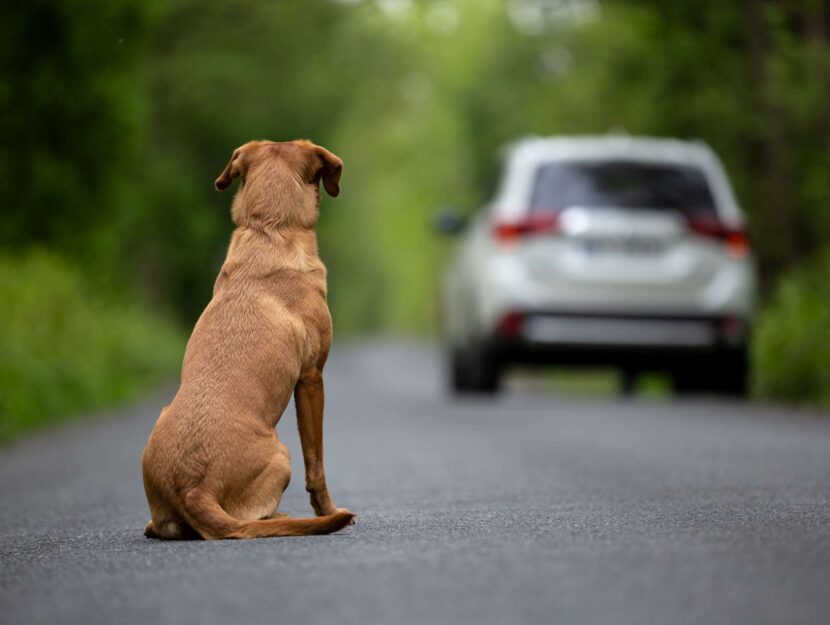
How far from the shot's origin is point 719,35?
68.6 ft

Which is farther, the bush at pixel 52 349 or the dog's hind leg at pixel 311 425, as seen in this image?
the bush at pixel 52 349

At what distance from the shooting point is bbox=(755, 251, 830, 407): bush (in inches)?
530

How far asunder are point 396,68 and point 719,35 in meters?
14.5

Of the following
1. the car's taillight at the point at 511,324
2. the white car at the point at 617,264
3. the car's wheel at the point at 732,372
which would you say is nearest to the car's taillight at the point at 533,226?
the white car at the point at 617,264

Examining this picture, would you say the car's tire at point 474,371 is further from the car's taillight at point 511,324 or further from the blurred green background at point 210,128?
the blurred green background at point 210,128

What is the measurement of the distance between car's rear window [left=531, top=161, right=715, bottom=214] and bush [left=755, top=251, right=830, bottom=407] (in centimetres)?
164

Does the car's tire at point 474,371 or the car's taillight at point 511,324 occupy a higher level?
the car's taillight at point 511,324

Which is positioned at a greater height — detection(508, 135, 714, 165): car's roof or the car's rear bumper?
detection(508, 135, 714, 165): car's roof

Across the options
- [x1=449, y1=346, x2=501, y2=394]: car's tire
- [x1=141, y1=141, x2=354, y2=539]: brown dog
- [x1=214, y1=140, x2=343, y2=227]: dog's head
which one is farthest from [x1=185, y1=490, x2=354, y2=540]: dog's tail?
[x1=449, y1=346, x2=501, y2=394]: car's tire

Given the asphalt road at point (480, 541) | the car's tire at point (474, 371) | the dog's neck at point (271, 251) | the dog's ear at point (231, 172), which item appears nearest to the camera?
the asphalt road at point (480, 541)

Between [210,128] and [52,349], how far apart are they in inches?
488

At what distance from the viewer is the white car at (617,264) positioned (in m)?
12.7

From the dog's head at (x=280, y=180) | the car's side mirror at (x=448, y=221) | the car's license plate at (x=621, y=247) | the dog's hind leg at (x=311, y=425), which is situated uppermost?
the dog's head at (x=280, y=180)

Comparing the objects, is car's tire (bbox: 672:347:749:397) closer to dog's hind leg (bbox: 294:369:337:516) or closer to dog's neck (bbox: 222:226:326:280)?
dog's neck (bbox: 222:226:326:280)
